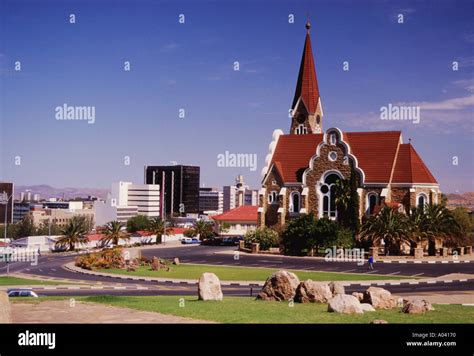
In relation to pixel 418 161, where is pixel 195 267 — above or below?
below

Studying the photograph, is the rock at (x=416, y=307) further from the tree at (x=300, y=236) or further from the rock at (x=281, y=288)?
the tree at (x=300, y=236)

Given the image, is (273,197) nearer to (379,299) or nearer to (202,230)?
(202,230)

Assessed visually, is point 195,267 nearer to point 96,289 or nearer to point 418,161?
point 96,289

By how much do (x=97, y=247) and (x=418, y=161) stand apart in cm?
3898

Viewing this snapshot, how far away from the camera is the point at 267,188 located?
232 feet

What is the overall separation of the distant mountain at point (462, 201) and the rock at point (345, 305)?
142 feet

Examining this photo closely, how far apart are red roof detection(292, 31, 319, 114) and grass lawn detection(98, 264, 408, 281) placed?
38034mm

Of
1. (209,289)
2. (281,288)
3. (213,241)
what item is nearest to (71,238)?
(213,241)

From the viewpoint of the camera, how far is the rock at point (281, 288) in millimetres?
24125

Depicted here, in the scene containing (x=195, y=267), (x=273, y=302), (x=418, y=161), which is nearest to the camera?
(x=273, y=302)

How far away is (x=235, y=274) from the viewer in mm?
42406

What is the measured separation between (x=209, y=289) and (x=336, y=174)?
43692 millimetres

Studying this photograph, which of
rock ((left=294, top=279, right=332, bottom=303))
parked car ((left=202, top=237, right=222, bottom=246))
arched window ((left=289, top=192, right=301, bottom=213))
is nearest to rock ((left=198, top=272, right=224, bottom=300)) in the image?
rock ((left=294, top=279, right=332, bottom=303))

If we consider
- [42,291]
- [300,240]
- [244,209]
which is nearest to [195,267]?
[300,240]
